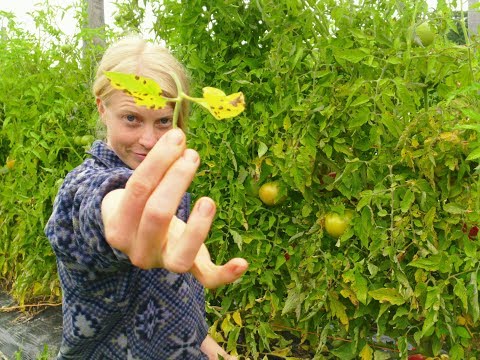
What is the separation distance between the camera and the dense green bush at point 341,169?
1.56 metres

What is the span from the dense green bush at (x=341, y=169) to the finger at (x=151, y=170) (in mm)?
958

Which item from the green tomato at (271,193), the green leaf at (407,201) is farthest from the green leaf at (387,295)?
the green tomato at (271,193)

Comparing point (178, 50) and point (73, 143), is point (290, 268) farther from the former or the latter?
point (73, 143)

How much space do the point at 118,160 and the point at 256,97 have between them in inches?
35.6

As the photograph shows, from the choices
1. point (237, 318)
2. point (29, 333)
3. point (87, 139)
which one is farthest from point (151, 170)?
point (29, 333)

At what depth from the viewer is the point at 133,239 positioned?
23.0 inches

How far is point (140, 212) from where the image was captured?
57cm

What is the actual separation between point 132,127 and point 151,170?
66 centimetres

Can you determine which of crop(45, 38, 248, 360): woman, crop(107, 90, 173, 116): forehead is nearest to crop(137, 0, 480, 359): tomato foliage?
crop(45, 38, 248, 360): woman

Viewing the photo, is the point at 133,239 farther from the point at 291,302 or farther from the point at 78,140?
the point at 78,140

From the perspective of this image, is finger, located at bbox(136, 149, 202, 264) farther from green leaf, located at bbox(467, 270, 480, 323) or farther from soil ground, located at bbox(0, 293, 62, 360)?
soil ground, located at bbox(0, 293, 62, 360)

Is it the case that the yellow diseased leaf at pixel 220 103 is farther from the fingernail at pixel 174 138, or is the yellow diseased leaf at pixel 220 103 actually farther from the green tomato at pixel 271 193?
the green tomato at pixel 271 193

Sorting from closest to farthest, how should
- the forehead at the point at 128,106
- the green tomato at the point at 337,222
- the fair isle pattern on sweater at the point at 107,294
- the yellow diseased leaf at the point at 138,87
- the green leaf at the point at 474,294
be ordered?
the yellow diseased leaf at the point at 138,87, the fair isle pattern on sweater at the point at 107,294, the forehead at the point at 128,106, the green leaf at the point at 474,294, the green tomato at the point at 337,222

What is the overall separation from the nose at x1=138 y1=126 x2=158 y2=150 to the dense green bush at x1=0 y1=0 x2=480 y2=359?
2.28 ft
